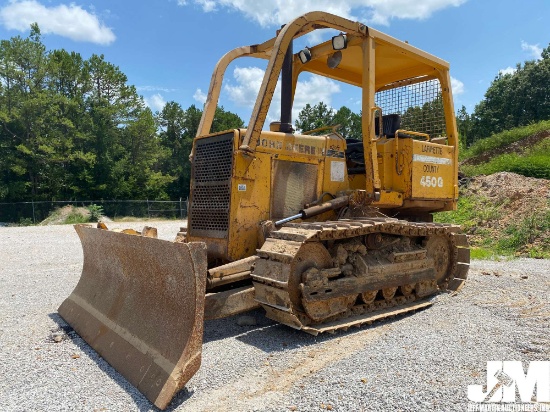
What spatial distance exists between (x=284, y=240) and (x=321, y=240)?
19.9 inches

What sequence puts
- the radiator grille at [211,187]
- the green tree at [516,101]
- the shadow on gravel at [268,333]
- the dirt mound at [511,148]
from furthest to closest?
the green tree at [516,101] → the dirt mound at [511,148] → the radiator grille at [211,187] → the shadow on gravel at [268,333]

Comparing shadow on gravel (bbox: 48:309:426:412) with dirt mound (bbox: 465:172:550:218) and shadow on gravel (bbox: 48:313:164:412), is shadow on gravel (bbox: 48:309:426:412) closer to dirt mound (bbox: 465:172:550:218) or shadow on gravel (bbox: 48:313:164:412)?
shadow on gravel (bbox: 48:313:164:412)

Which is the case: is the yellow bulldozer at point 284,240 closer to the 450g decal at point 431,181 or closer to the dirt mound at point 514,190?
the 450g decal at point 431,181

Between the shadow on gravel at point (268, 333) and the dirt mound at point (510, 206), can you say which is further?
the dirt mound at point (510, 206)

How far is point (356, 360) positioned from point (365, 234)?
1.81m

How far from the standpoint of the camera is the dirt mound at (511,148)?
2322 cm

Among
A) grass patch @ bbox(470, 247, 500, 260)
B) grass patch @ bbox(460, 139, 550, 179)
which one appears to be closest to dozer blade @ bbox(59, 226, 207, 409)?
grass patch @ bbox(470, 247, 500, 260)

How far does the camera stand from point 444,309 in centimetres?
592

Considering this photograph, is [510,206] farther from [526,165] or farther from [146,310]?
[146,310]

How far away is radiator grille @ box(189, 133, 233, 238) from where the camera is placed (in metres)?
5.33

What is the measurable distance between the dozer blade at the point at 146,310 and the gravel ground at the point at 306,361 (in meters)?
0.16

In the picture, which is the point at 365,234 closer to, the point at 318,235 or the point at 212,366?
the point at 318,235

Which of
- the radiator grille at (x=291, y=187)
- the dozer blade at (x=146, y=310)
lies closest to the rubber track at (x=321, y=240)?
the radiator grille at (x=291, y=187)

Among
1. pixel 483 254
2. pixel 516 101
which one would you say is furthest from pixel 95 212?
pixel 516 101
